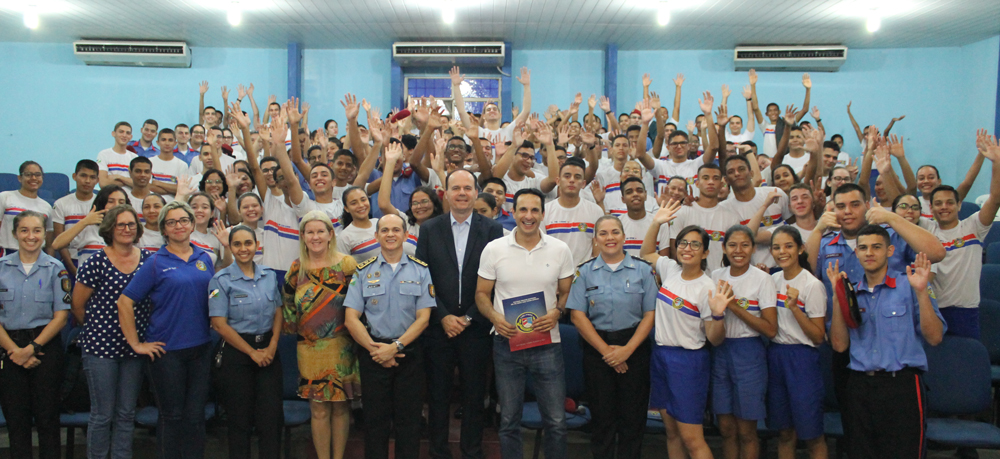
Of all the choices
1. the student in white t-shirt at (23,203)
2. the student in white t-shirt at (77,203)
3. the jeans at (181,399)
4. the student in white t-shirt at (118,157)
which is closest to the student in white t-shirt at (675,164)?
the jeans at (181,399)

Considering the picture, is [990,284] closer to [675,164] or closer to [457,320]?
[675,164]

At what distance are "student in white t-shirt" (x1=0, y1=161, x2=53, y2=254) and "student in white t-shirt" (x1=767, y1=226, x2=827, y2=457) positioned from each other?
5.27 metres

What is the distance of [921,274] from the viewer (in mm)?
3000

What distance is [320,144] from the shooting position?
22.9 ft

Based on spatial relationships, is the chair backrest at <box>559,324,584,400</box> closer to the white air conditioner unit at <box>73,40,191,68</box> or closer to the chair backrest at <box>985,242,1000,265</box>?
the chair backrest at <box>985,242,1000,265</box>

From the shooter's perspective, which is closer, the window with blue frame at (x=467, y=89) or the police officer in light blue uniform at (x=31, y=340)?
the police officer in light blue uniform at (x=31, y=340)

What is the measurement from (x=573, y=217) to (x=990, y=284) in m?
3.39

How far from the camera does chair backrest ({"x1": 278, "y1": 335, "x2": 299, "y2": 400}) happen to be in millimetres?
3904

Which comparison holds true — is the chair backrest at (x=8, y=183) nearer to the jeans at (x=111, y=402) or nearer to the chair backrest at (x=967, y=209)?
the jeans at (x=111, y=402)

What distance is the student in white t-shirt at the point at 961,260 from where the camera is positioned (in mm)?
4039

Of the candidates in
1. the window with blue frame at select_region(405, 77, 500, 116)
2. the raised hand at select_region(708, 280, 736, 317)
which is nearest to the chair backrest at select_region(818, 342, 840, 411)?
the raised hand at select_region(708, 280, 736, 317)

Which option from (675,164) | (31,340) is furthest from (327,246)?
(675,164)

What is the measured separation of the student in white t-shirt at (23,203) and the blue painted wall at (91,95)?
6.10 m

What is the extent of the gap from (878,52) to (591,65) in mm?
4851
